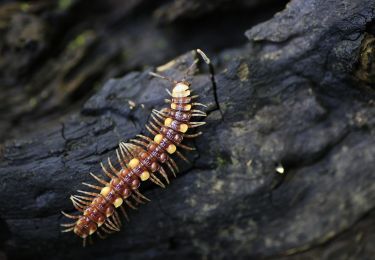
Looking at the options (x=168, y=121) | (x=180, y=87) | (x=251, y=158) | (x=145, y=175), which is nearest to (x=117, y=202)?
(x=145, y=175)

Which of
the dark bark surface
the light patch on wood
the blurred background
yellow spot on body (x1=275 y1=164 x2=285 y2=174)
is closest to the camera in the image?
the dark bark surface

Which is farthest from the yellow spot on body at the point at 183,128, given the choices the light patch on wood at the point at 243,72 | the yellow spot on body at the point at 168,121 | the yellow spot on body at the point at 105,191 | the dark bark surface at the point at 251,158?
the yellow spot on body at the point at 105,191

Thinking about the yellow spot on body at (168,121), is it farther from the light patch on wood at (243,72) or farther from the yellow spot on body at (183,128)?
the light patch on wood at (243,72)

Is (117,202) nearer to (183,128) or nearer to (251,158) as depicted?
(183,128)

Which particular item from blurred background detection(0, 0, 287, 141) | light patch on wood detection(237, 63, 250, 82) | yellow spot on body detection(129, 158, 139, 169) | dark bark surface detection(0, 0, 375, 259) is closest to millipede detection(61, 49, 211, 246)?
yellow spot on body detection(129, 158, 139, 169)

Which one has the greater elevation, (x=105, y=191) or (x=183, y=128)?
(x=183, y=128)

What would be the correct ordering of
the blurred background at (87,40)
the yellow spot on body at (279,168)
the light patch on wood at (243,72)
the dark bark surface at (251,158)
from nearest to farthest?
the dark bark surface at (251,158), the yellow spot on body at (279,168), the light patch on wood at (243,72), the blurred background at (87,40)

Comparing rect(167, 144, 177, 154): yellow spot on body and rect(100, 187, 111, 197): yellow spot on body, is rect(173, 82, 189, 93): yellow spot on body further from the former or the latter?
rect(100, 187, 111, 197): yellow spot on body
